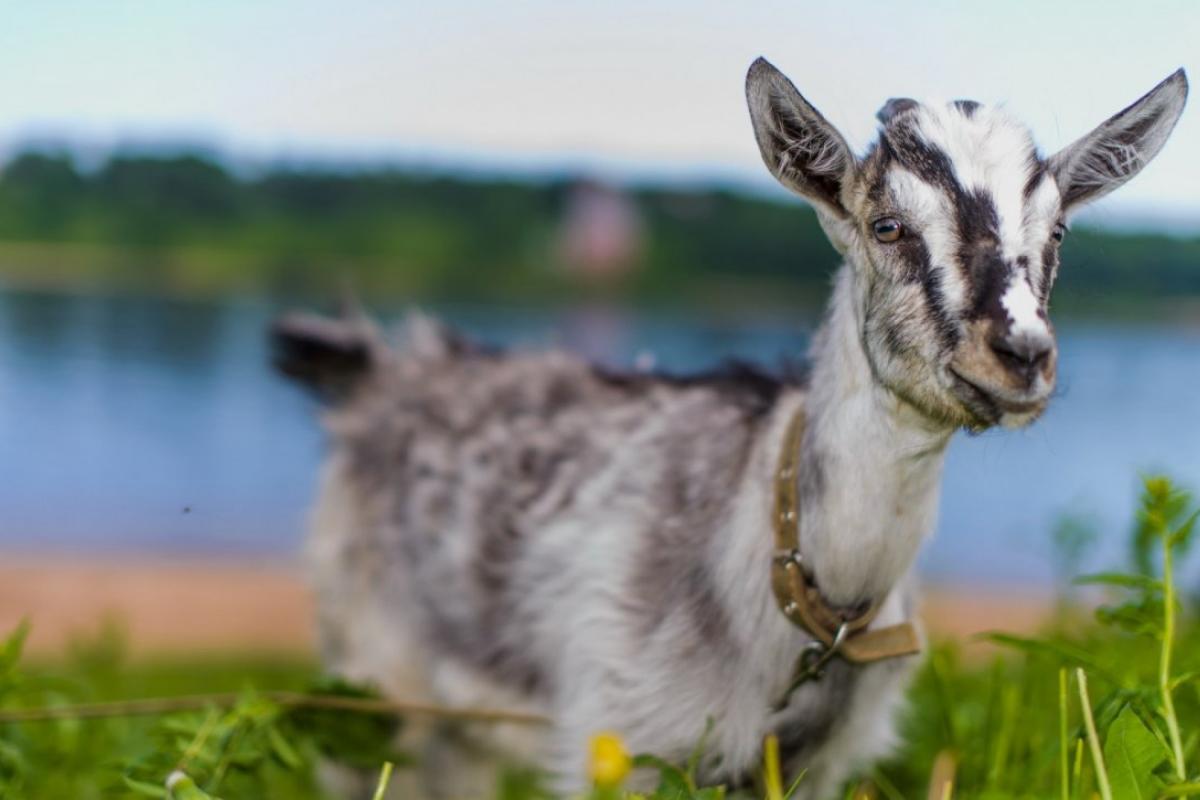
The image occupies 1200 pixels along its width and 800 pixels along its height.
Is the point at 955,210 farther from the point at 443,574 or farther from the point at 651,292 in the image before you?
the point at 651,292

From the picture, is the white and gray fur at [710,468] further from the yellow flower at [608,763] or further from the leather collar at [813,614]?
the yellow flower at [608,763]

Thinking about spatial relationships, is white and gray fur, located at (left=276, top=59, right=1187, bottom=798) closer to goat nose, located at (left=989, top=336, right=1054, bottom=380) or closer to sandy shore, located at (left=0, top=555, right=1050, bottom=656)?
goat nose, located at (left=989, top=336, right=1054, bottom=380)

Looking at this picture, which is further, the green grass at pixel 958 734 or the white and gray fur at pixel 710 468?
the white and gray fur at pixel 710 468

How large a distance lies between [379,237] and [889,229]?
37965 millimetres

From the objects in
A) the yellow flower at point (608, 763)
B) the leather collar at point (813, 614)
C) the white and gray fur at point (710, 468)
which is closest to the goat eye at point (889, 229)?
the white and gray fur at point (710, 468)

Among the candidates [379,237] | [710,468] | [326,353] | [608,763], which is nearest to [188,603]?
[326,353]

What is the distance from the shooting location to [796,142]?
7.93ft

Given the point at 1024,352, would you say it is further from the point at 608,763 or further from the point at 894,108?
the point at 608,763

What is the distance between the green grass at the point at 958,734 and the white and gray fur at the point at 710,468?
26 centimetres

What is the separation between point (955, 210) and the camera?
2.41 metres

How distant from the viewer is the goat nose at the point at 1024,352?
86.6 inches

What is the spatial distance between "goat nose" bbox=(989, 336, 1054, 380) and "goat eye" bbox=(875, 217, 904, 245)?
330mm

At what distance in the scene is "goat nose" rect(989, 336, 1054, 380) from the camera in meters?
2.20

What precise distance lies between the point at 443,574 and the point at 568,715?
84 cm
